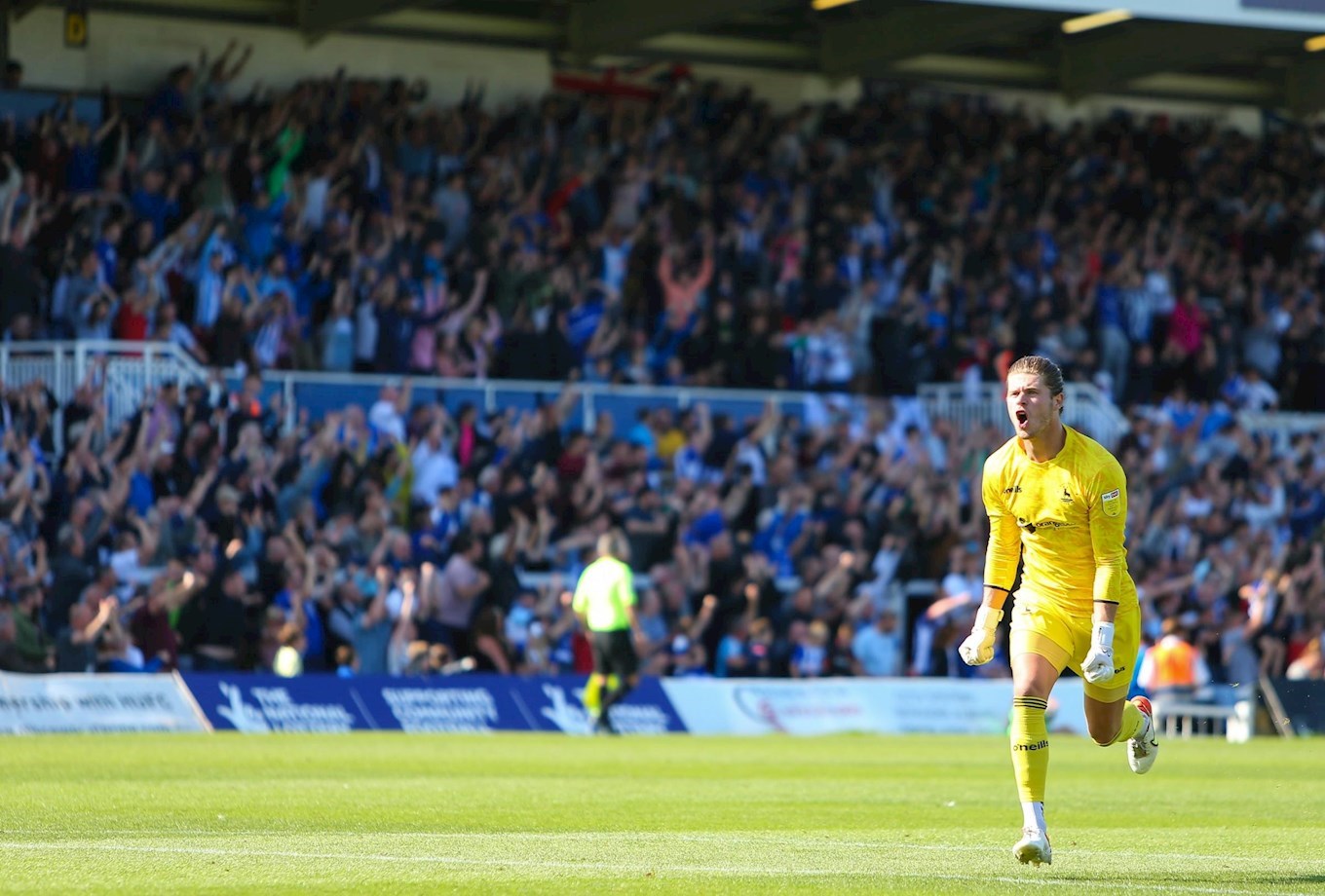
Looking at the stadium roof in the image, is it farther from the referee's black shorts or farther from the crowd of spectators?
the referee's black shorts

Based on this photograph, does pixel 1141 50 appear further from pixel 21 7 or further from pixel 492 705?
pixel 492 705

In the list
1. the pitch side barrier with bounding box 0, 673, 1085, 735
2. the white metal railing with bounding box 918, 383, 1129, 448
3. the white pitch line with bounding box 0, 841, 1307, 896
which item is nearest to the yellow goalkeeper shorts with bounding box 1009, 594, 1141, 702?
the white pitch line with bounding box 0, 841, 1307, 896

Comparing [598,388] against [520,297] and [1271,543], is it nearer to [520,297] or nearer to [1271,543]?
[520,297]

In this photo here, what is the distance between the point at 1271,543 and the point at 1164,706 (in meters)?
5.84

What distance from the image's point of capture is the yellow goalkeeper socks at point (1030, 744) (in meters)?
9.27

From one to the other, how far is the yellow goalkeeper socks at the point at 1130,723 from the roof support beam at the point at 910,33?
21268 mm

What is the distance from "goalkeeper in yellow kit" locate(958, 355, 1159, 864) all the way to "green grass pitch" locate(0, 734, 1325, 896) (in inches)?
27.7

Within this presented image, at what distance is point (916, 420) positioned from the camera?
3028cm

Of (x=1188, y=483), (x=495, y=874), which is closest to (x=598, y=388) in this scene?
(x=1188, y=483)

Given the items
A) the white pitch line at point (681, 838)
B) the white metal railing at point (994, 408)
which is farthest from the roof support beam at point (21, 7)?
the white pitch line at point (681, 838)

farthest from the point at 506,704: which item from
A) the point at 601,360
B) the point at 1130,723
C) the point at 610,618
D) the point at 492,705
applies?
the point at 1130,723

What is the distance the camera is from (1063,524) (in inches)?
380

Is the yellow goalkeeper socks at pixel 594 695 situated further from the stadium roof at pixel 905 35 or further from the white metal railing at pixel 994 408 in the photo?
the stadium roof at pixel 905 35

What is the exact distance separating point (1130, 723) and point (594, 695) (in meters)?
12.9
